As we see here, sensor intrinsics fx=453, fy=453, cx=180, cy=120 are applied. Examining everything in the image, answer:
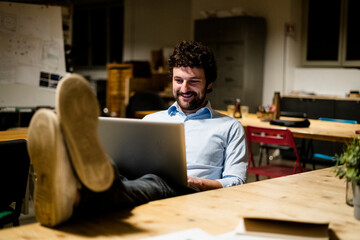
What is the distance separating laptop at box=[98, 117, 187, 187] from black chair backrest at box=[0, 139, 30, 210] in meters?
0.80

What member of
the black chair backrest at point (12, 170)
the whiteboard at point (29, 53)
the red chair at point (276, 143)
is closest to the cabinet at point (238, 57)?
the whiteboard at point (29, 53)

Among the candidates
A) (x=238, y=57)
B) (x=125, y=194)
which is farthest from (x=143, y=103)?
(x=125, y=194)

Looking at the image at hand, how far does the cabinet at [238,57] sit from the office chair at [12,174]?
5273 millimetres

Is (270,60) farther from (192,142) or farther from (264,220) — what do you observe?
(264,220)

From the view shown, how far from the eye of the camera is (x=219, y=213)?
4.77 ft

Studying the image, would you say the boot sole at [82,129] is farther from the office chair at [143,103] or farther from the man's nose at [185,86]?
the office chair at [143,103]

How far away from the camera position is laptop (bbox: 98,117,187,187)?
1.67m

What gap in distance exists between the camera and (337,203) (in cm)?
159

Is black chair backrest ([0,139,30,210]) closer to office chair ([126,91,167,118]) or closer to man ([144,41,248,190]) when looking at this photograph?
man ([144,41,248,190])

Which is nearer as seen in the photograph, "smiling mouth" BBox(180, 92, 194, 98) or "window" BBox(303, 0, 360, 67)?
"smiling mouth" BBox(180, 92, 194, 98)

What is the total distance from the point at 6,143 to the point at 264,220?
1.50 meters

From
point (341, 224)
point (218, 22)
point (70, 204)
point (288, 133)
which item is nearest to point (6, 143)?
point (70, 204)

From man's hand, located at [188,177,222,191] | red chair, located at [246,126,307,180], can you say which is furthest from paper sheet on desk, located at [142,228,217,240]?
red chair, located at [246,126,307,180]

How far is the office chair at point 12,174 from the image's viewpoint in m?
2.29
